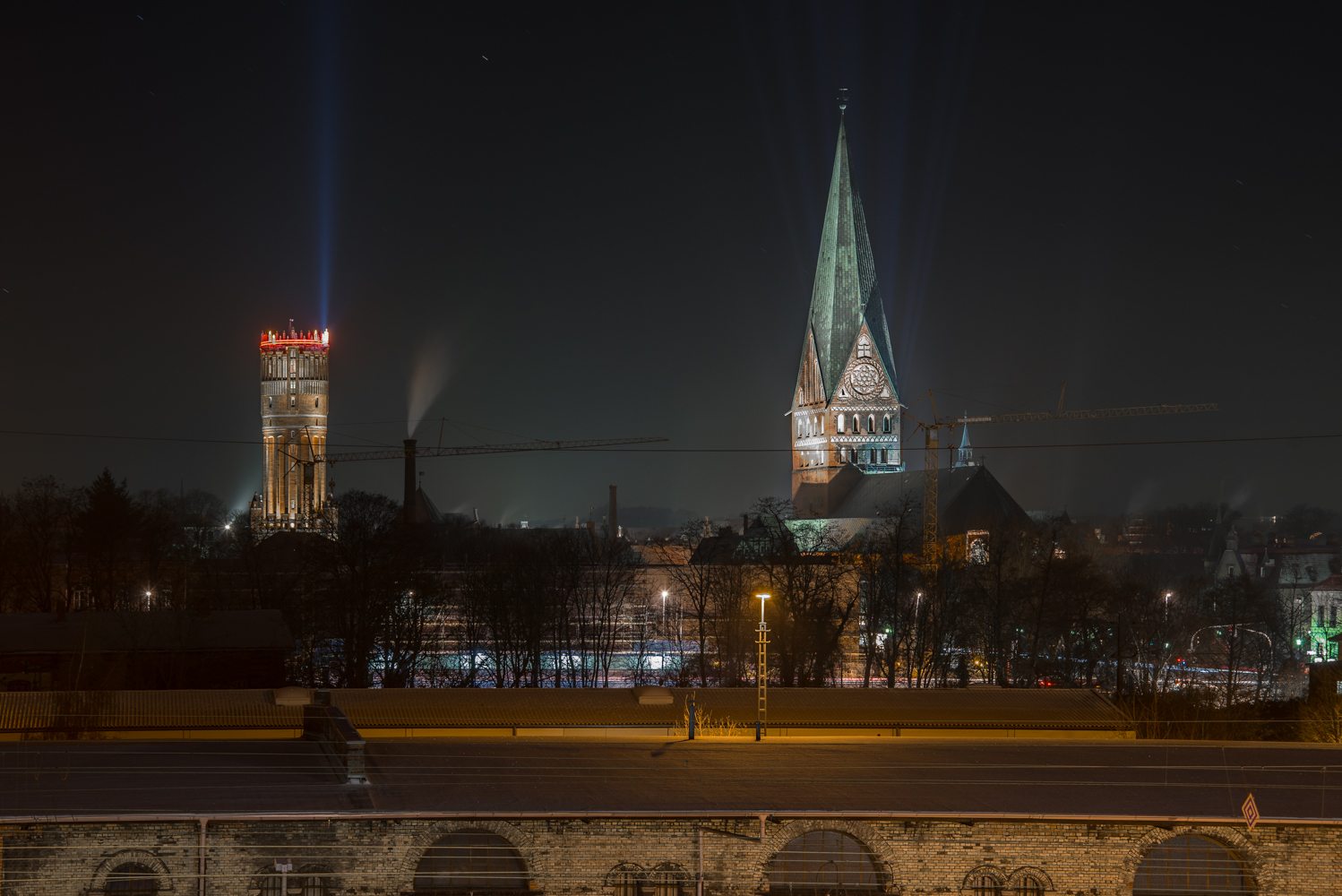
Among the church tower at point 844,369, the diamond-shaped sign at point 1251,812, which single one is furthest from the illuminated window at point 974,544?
the diamond-shaped sign at point 1251,812

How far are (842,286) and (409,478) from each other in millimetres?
40870

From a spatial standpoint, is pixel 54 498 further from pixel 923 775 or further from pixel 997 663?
pixel 923 775

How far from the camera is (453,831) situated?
22.0m

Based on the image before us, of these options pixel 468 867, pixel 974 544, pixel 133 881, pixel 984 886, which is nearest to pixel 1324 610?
pixel 974 544

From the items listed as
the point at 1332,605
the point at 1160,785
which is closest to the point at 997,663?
the point at 1160,785

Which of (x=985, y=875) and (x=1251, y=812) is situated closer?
(x=1251, y=812)

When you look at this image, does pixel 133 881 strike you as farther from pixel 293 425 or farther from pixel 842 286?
pixel 293 425

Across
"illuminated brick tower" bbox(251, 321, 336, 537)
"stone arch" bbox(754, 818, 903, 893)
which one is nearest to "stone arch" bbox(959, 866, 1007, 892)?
"stone arch" bbox(754, 818, 903, 893)

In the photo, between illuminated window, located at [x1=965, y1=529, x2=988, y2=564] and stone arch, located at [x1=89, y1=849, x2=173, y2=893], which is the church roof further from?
stone arch, located at [x1=89, y1=849, x2=173, y2=893]

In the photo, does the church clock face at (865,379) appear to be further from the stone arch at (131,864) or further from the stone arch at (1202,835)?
the stone arch at (131,864)

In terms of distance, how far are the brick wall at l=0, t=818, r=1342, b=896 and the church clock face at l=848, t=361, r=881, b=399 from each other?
9164cm

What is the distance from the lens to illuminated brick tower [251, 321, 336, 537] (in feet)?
441

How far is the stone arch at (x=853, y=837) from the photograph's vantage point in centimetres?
2222

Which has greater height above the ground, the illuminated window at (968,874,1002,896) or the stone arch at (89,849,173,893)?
the stone arch at (89,849,173,893)
